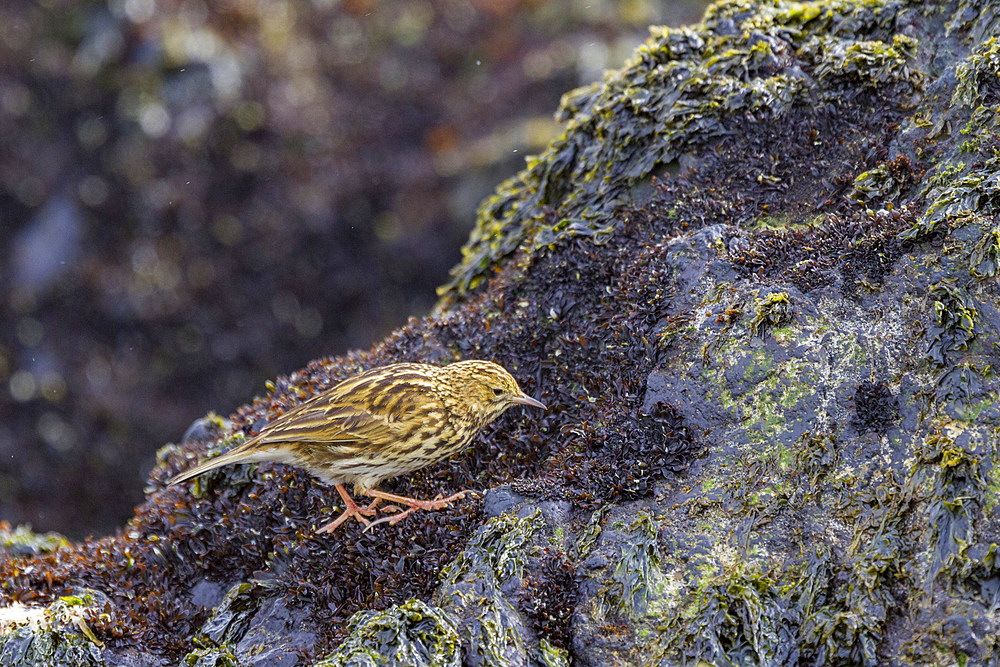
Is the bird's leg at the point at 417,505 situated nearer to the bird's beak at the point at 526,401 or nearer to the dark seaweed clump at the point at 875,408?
the bird's beak at the point at 526,401

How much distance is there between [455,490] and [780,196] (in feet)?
10.7

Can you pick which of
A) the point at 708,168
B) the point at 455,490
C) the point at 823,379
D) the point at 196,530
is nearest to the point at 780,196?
the point at 708,168

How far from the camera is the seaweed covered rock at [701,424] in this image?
4.39 m

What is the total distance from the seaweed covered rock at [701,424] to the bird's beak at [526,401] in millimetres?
172

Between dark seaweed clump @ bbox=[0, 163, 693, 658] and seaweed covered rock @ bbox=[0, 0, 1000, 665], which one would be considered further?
dark seaweed clump @ bbox=[0, 163, 693, 658]

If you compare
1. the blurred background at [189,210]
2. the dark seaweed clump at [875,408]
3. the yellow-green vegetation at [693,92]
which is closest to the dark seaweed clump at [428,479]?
the yellow-green vegetation at [693,92]

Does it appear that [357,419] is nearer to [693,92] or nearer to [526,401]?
[526,401]

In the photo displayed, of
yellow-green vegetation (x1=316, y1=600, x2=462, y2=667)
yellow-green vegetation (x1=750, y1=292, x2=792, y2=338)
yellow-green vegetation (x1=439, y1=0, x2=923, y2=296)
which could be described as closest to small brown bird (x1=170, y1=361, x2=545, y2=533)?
yellow-green vegetation (x1=316, y1=600, x2=462, y2=667)

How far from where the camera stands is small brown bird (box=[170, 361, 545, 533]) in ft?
19.4

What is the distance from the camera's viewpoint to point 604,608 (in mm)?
4617

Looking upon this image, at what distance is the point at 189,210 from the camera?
52.3 ft

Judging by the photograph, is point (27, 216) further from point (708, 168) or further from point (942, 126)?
point (942, 126)

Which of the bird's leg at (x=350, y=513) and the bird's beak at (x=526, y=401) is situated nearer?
the bird's leg at (x=350, y=513)

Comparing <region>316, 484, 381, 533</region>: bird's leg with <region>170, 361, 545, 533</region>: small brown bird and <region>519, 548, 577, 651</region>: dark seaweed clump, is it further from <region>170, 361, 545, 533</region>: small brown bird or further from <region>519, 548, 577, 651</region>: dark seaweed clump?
<region>519, 548, 577, 651</region>: dark seaweed clump
